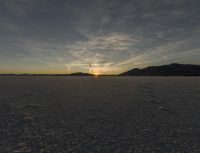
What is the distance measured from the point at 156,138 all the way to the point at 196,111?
5711mm

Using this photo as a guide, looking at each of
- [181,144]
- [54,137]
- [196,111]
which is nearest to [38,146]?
[54,137]

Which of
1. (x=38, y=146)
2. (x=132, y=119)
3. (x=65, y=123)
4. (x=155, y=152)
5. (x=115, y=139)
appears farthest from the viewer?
(x=132, y=119)

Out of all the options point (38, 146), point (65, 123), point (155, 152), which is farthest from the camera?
point (65, 123)

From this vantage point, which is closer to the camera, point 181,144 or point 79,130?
point 181,144

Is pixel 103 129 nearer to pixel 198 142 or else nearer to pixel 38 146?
pixel 38 146

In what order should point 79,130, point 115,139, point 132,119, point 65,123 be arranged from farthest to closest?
point 132,119, point 65,123, point 79,130, point 115,139

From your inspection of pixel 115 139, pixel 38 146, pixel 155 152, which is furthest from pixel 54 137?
pixel 155 152

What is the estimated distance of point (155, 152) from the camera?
19.2 feet

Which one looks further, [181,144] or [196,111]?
[196,111]

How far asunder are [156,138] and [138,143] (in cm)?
86

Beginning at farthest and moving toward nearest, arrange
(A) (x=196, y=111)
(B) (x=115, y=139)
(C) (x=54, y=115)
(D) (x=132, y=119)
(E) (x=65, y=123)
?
(A) (x=196, y=111), (C) (x=54, y=115), (D) (x=132, y=119), (E) (x=65, y=123), (B) (x=115, y=139)

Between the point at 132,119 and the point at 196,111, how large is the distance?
4.38 meters

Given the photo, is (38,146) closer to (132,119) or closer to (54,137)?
(54,137)

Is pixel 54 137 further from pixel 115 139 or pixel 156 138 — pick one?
pixel 156 138
